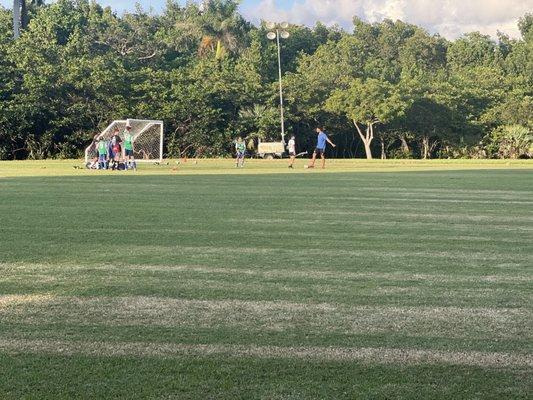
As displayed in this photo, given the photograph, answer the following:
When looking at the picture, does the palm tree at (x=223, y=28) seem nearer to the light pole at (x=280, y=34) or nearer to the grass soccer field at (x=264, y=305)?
the light pole at (x=280, y=34)

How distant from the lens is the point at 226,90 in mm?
61031

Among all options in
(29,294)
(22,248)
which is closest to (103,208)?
(22,248)

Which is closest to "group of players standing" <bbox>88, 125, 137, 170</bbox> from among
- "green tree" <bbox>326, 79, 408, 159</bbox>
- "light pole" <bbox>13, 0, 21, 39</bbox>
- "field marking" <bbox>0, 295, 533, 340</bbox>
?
"green tree" <bbox>326, 79, 408, 159</bbox>

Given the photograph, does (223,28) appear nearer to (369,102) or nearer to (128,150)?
(369,102)

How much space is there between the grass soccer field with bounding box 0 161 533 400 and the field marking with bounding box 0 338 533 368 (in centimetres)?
1

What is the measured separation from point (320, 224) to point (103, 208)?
456 centimetres

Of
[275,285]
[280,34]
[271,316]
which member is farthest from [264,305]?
[280,34]

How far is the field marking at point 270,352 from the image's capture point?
18.5 feet

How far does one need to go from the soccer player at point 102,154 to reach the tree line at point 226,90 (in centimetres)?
1983

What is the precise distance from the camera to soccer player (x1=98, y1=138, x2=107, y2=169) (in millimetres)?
35181

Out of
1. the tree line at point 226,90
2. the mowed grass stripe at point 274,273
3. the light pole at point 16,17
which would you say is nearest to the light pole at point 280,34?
the tree line at point 226,90

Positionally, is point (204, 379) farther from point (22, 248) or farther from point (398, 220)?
point (398, 220)

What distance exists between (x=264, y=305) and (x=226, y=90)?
54.5 m

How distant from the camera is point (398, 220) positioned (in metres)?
14.3
